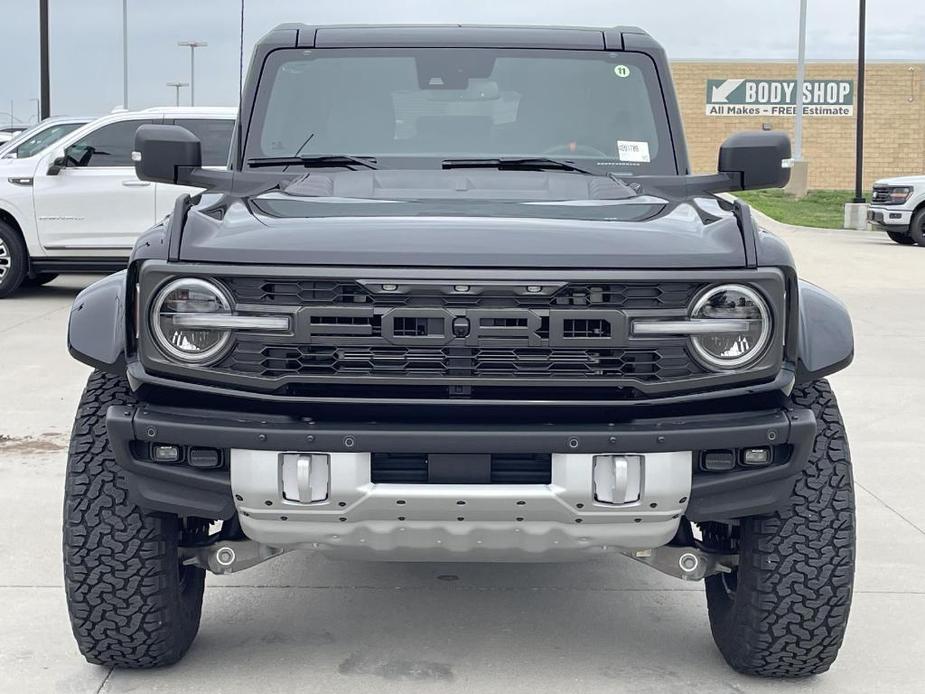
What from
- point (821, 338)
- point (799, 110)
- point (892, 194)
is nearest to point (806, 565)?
point (821, 338)

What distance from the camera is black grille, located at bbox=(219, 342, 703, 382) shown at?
3369mm

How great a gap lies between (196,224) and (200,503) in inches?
26.9

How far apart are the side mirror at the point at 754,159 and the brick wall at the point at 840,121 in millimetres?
39958

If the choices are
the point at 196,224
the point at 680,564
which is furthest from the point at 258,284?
the point at 680,564

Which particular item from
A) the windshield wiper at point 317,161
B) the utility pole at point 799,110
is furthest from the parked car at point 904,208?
the windshield wiper at point 317,161

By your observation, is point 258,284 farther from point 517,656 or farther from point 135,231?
point 135,231

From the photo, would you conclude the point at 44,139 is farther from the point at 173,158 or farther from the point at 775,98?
the point at 775,98

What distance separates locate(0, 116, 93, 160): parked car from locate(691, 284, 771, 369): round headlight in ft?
35.8

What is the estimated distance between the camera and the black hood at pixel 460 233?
3365mm

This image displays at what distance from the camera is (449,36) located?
201 inches

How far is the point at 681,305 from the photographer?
339cm

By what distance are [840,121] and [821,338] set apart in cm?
4240

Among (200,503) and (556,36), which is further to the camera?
(556,36)

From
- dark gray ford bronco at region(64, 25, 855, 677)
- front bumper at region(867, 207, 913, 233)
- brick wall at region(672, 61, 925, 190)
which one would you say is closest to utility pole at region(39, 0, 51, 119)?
front bumper at region(867, 207, 913, 233)
